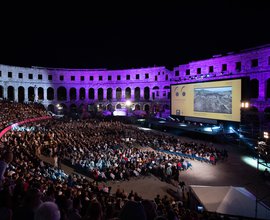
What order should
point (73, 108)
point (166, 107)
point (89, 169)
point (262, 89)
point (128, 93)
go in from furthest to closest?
point (128, 93)
point (73, 108)
point (166, 107)
point (262, 89)
point (89, 169)

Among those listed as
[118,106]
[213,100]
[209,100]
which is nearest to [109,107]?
[118,106]

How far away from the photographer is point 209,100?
32.0 m

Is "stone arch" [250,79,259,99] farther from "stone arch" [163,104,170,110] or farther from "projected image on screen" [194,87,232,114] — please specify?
"stone arch" [163,104,170,110]

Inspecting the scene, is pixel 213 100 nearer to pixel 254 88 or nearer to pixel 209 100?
pixel 209 100

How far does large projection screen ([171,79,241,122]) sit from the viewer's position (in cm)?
2825

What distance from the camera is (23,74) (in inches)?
2069

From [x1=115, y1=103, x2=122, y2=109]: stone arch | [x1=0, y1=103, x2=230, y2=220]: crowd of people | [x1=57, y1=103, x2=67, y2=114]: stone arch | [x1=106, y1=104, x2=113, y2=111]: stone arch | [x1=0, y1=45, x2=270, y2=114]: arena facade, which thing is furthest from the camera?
[x1=106, y1=104, x2=113, y2=111]: stone arch

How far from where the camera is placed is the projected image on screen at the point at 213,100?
29.2m

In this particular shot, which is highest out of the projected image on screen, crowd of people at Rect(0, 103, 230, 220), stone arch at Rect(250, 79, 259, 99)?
stone arch at Rect(250, 79, 259, 99)

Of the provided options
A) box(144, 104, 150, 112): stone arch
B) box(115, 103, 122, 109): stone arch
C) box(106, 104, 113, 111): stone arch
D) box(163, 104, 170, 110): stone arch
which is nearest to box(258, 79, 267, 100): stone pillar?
box(163, 104, 170, 110): stone arch

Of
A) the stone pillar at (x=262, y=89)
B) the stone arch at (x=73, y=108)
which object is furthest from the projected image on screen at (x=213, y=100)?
the stone arch at (x=73, y=108)

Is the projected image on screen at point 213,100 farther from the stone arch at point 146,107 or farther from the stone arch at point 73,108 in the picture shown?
the stone arch at point 73,108

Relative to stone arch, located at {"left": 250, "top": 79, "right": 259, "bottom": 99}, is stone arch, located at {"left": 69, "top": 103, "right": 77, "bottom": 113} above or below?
below

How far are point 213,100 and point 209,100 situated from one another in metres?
0.62
